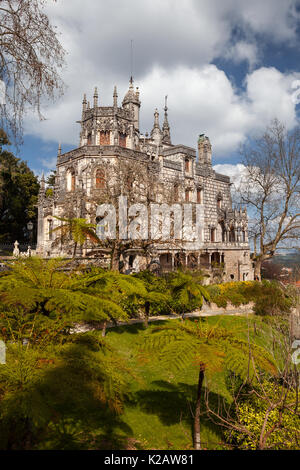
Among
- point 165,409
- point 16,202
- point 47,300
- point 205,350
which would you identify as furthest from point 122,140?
point 205,350

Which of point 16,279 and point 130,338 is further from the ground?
point 16,279

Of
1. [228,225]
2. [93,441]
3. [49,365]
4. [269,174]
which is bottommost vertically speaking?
[93,441]

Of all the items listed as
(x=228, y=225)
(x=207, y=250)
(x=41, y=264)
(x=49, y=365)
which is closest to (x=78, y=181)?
(x=207, y=250)

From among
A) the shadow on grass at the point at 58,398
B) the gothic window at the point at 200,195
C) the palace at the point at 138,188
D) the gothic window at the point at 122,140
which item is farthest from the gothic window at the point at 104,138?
the shadow on grass at the point at 58,398

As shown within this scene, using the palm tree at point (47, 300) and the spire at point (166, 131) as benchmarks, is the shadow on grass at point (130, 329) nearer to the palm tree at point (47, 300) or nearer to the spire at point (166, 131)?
the palm tree at point (47, 300)

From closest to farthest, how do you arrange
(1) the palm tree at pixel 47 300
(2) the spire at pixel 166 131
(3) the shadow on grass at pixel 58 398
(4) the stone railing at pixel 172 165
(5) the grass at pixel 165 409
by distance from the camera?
1. (3) the shadow on grass at pixel 58 398
2. (1) the palm tree at pixel 47 300
3. (5) the grass at pixel 165 409
4. (4) the stone railing at pixel 172 165
5. (2) the spire at pixel 166 131

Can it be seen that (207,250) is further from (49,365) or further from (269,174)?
(49,365)

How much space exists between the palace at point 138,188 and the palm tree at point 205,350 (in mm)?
14530

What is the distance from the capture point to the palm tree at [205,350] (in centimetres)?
473

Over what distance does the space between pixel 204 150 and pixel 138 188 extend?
1969 cm

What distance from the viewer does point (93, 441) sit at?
615 cm

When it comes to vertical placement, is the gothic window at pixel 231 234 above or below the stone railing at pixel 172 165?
below
